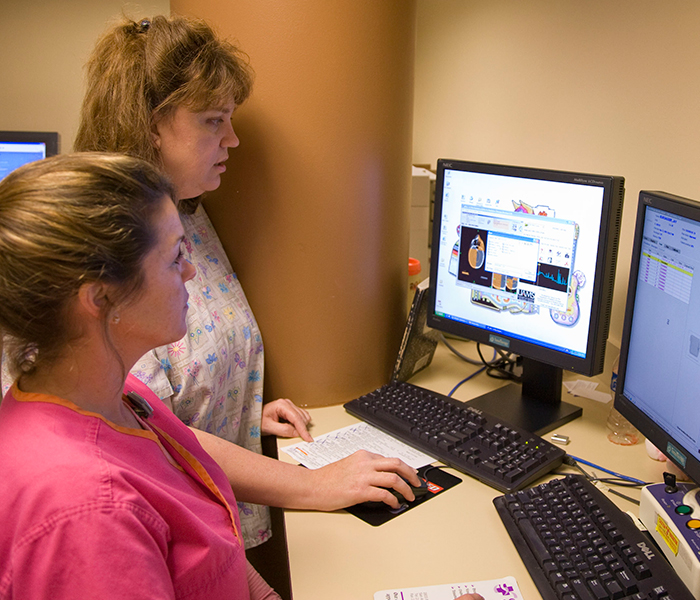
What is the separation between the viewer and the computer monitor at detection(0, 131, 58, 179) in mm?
2256

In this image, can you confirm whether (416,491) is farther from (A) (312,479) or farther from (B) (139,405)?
(B) (139,405)

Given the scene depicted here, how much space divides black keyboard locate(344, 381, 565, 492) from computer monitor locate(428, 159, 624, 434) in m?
0.11

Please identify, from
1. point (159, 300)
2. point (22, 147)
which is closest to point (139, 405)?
point (159, 300)

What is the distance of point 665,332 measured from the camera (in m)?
1.00

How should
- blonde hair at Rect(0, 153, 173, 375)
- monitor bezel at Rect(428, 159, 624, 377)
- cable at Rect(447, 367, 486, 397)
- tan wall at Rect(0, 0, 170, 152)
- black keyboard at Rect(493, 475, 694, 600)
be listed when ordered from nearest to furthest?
blonde hair at Rect(0, 153, 173, 375), black keyboard at Rect(493, 475, 694, 600), monitor bezel at Rect(428, 159, 624, 377), cable at Rect(447, 367, 486, 397), tan wall at Rect(0, 0, 170, 152)

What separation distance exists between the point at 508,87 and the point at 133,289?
1868 millimetres

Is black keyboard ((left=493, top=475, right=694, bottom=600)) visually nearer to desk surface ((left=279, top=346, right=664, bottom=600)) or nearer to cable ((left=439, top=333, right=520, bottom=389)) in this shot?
desk surface ((left=279, top=346, right=664, bottom=600))

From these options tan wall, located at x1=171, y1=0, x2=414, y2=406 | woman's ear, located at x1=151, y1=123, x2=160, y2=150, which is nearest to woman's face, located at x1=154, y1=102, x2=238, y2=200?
woman's ear, located at x1=151, y1=123, x2=160, y2=150

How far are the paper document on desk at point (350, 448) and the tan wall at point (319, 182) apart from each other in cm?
18

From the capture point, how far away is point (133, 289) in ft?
2.46

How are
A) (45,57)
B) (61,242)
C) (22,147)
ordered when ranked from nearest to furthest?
(61,242) < (22,147) < (45,57)

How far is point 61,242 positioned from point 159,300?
147 mm

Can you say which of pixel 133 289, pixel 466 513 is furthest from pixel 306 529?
pixel 133 289

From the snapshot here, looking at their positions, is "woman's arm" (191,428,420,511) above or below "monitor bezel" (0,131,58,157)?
below
